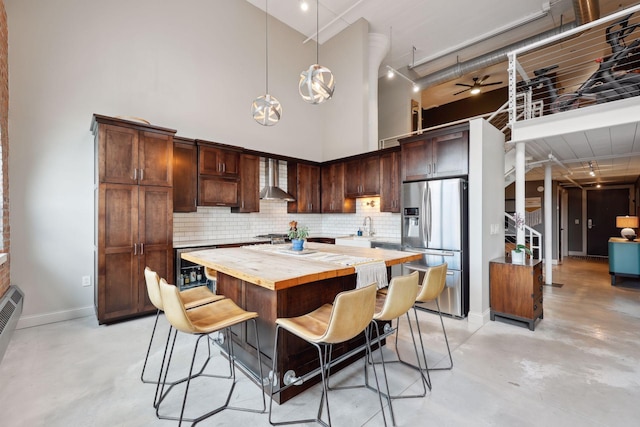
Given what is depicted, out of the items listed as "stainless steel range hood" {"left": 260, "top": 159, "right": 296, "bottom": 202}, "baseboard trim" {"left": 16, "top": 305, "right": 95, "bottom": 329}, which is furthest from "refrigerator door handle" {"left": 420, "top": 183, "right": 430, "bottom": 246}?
"baseboard trim" {"left": 16, "top": 305, "right": 95, "bottom": 329}

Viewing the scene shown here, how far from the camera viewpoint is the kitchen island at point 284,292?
193 cm

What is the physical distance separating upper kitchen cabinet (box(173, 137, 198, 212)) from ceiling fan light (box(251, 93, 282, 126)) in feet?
6.10

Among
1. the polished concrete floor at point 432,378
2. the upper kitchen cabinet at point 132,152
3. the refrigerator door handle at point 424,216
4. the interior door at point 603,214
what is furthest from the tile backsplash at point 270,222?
the interior door at point 603,214

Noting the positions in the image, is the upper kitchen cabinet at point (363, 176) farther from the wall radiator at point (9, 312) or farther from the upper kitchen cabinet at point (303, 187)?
the wall radiator at point (9, 312)

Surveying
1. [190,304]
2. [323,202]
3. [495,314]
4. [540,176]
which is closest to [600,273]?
[540,176]

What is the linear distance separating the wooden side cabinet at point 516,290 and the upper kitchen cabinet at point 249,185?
387 centimetres

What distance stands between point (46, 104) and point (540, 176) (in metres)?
10.4

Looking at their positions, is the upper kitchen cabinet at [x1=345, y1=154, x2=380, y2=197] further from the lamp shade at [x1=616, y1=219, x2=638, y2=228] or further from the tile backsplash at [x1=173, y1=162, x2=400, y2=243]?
the lamp shade at [x1=616, y1=219, x2=638, y2=228]

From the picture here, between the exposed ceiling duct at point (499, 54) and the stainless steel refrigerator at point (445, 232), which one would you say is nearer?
the stainless steel refrigerator at point (445, 232)

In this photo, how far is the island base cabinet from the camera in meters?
2.08

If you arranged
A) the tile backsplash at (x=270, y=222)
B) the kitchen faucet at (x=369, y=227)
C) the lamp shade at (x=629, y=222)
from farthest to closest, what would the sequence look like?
1. the lamp shade at (x=629, y=222)
2. the kitchen faucet at (x=369, y=227)
3. the tile backsplash at (x=270, y=222)

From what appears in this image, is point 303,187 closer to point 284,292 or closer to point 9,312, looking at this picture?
point 284,292

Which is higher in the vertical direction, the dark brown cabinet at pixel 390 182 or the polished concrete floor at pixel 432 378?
the dark brown cabinet at pixel 390 182

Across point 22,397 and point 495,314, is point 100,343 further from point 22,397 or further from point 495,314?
point 495,314
